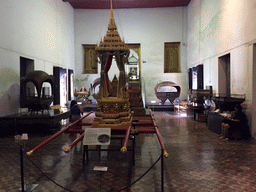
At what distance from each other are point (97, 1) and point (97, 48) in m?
12.6

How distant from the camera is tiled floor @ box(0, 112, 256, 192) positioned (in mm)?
4129

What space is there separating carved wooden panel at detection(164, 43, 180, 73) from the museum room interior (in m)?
0.08

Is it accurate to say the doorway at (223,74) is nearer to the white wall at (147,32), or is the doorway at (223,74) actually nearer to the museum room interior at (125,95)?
the museum room interior at (125,95)

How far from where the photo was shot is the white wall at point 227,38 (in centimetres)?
803

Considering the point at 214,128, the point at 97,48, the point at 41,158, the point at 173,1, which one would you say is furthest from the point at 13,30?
the point at 173,1

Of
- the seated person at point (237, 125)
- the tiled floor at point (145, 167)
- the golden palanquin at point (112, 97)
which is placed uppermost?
the golden palanquin at point (112, 97)

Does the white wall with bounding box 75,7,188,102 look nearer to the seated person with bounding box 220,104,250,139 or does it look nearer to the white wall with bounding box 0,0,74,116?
the white wall with bounding box 0,0,74,116

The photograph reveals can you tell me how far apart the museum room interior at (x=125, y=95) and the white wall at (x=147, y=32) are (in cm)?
8

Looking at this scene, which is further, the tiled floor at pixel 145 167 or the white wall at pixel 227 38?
the white wall at pixel 227 38

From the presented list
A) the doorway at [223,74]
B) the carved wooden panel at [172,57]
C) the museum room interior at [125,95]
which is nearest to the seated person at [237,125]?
the museum room interior at [125,95]

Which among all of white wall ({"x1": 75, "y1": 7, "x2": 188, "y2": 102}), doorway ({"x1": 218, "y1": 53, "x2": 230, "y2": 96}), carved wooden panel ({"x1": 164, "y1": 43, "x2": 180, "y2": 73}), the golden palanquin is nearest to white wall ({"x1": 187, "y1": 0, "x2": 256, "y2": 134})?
doorway ({"x1": 218, "y1": 53, "x2": 230, "y2": 96})

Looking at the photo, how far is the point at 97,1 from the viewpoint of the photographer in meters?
17.7

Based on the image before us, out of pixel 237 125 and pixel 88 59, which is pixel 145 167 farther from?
pixel 88 59

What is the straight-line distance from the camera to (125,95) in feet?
22.1
